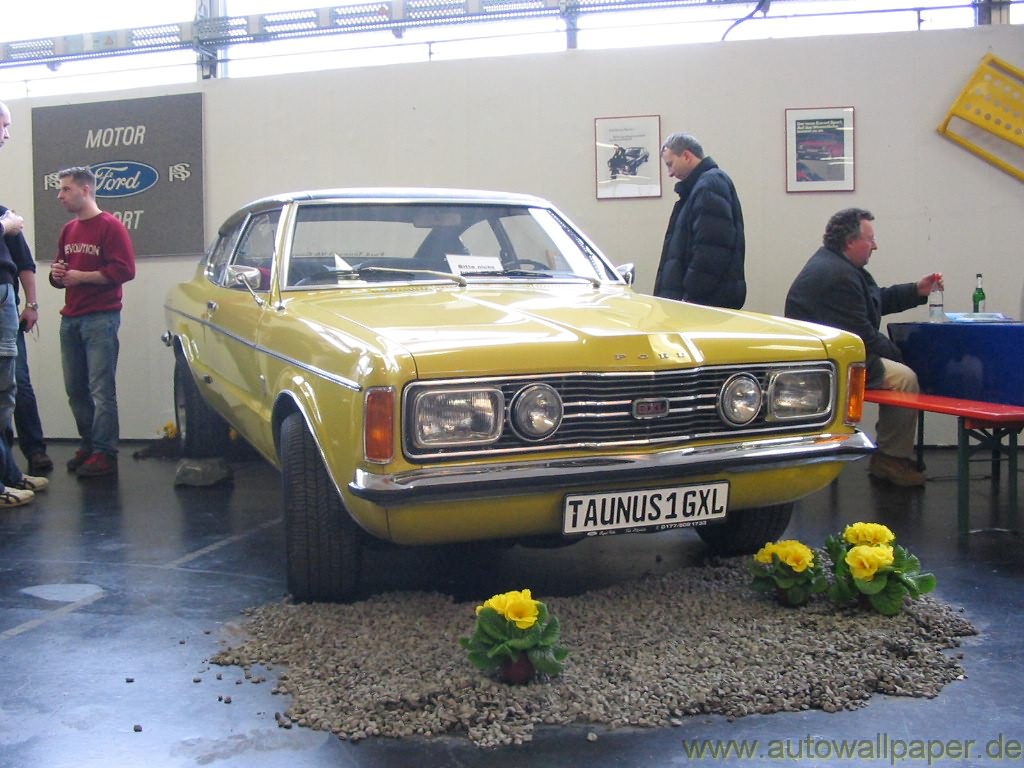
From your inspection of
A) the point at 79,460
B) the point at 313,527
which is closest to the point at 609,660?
the point at 313,527

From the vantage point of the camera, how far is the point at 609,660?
9.04 feet

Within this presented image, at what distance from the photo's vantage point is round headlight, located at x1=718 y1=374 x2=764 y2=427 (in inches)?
120

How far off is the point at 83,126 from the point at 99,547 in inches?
171

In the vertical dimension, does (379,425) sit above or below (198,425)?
above

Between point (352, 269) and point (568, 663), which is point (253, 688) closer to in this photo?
point (568, 663)

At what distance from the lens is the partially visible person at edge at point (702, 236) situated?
5.32m

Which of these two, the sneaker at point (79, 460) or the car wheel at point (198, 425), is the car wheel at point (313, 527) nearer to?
the car wheel at point (198, 425)

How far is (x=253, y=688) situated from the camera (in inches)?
106

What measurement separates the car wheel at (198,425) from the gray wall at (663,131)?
70.9 inches

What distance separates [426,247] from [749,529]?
5.48 ft

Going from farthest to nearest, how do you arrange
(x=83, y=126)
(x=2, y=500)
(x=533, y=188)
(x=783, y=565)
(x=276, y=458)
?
1. (x=83, y=126)
2. (x=533, y=188)
3. (x=2, y=500)
4. (x=276, y=458)
5. (x=783, y=565)

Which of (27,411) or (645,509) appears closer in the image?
(645,509)

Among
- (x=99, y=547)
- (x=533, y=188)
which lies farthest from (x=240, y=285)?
(x=533, y=188)

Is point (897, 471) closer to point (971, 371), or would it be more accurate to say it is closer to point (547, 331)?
point (971, 371)
